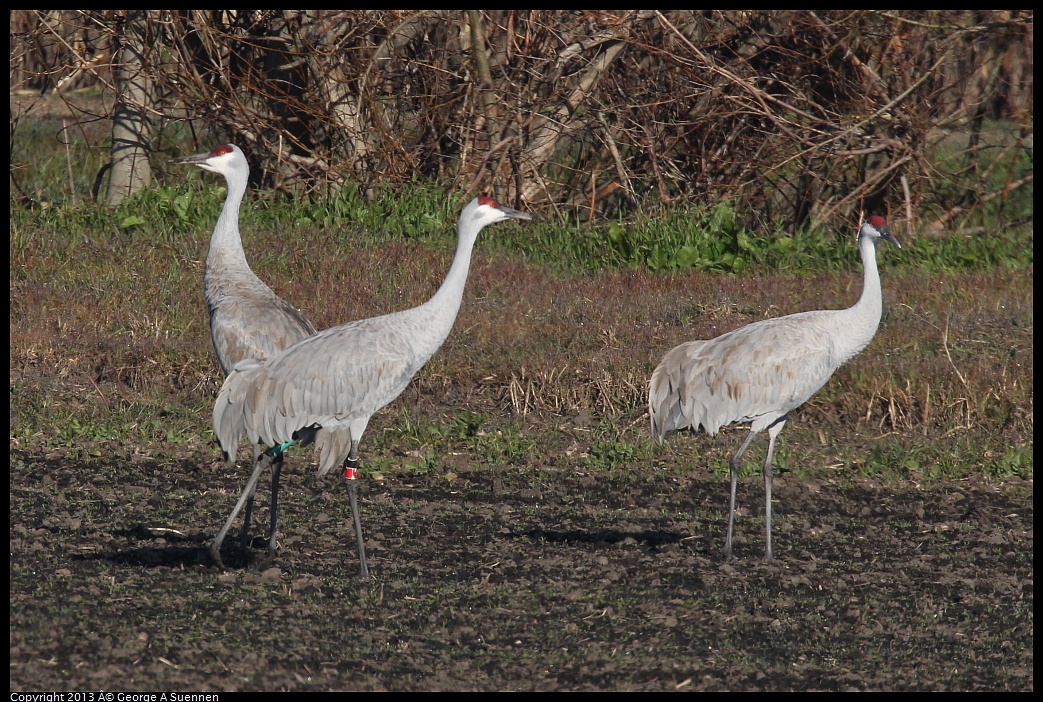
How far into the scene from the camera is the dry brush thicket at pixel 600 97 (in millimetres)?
9641

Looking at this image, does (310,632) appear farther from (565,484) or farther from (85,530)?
(565,484)

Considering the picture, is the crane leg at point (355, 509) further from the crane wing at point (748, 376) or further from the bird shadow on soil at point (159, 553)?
the crane wing at point (748, 376)

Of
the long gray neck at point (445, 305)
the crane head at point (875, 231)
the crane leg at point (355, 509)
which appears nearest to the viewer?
the crane leg at point (355, 509)

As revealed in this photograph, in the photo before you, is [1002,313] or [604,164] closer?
[1002,313]

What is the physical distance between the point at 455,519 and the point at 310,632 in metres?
1.37

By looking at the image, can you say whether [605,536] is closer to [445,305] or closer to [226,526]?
[445,305]

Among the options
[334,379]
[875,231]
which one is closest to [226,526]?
[334,379]

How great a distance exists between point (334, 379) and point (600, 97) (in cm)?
574

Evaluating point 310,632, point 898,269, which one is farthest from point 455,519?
point 898,269

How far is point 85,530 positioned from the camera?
16.5ft

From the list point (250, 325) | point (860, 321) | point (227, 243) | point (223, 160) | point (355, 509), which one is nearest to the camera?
point (355, 509)

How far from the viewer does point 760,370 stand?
17.1 ft

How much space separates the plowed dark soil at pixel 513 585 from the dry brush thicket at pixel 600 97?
4.40 m

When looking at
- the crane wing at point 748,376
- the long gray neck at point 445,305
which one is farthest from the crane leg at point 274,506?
the crane wing at point 748,376
